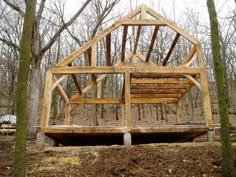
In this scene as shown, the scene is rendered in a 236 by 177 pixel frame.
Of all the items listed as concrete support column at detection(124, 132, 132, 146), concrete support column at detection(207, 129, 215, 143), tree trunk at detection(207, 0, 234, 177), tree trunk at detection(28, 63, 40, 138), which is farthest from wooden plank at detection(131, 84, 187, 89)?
tree trunk at detection(207, 0, 234, 177)

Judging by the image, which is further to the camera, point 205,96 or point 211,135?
point 205,96

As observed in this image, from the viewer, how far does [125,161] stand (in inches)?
257

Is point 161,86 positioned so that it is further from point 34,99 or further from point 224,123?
point 34,99

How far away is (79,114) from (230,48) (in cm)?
1760

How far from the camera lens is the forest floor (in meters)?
5.96

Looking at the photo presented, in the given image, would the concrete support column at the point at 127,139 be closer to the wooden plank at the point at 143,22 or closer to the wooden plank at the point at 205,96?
the wooden plank at the point at 205,96

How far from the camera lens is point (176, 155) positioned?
270 inches

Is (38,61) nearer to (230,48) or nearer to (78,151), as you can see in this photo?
(78,151)

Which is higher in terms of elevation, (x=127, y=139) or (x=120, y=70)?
(x=120, y=70)

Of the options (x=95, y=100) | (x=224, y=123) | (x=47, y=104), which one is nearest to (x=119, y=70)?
(x=47, y=104)

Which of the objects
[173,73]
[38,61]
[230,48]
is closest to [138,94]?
[173,73]

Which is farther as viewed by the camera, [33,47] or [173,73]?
[33,47]

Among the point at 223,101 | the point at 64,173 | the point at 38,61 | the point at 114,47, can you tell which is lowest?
the point at 64,173

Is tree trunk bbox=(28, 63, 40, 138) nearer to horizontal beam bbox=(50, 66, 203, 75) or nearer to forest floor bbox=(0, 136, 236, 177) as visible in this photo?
horizontal beam bbox=(50, 66, 203, 75)
